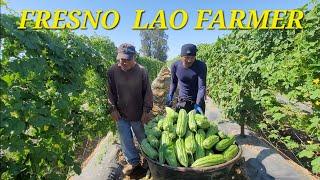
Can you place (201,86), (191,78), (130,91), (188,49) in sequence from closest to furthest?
(130,91)
(188,49)
(201,86)
(191,78)

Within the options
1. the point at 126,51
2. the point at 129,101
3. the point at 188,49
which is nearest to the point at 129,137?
the point at 129,101

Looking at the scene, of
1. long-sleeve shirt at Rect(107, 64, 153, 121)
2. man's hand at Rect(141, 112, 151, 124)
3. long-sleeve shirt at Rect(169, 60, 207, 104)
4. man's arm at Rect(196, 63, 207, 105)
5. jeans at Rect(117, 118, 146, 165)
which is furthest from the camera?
long-sleeve shirt at Rect(169, 60, 207, 104)

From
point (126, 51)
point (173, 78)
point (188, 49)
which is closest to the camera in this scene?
point (126, 51)

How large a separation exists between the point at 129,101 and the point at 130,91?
0.17 meters

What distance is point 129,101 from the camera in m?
6.13

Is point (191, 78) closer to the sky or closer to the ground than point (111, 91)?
closer to the sky

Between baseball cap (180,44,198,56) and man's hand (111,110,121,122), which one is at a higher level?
baseball cap (180,44,198,56)

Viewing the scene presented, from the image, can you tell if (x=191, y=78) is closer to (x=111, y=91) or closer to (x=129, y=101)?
(x=129, y=101)

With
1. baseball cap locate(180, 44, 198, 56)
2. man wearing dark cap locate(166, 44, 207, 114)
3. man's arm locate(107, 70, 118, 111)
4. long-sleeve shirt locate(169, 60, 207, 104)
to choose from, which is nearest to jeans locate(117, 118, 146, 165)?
man's arm locate(107, 70, 118, 111)

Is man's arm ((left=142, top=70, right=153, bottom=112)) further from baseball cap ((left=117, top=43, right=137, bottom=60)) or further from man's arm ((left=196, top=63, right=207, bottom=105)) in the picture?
man's arm ((left=196, top=63, right=207, bottom=105))

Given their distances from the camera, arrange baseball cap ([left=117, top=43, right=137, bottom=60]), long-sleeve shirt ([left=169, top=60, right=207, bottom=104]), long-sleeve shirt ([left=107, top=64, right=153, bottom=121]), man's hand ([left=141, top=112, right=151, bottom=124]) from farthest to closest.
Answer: long-sleeve shirt ([left=169, top=60, right=207, bottom=104]), man's hand ([left=141, top=112, right=151, bottom=124]), long-sleeve shirt ([left=107, top=64, right=153, bottom=121]), baseball cap ([left=117, top=43, right=137, bottom=60])

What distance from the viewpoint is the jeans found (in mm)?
6137

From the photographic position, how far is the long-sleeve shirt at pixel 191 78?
657 cm

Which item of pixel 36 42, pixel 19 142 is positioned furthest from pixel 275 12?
pixel 19 142
